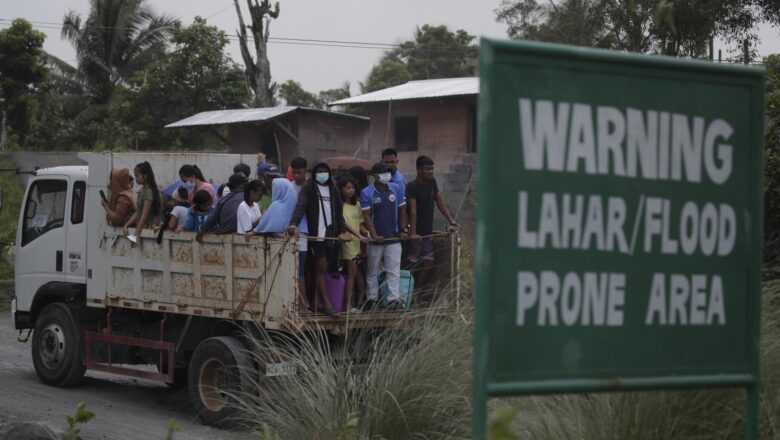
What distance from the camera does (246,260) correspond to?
9.07 metres

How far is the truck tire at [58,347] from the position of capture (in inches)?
437

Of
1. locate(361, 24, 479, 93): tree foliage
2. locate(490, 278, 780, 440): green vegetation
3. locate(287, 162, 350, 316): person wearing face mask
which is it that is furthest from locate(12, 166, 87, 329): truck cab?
locate(361, 24, 479, 93): tree foliage

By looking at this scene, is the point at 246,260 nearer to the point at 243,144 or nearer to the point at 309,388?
the point at 309,388

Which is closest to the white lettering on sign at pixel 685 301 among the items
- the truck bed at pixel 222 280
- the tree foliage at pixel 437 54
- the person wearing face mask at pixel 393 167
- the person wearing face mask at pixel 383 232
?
the truck bed at pixel 222 280

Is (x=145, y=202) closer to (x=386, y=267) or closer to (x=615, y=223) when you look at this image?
(x=386, y=267)

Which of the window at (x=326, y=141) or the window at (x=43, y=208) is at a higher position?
the window at (x=326, y=141)

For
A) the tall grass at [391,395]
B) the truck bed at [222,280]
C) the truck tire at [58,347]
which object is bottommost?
the truck tire at [58,347]

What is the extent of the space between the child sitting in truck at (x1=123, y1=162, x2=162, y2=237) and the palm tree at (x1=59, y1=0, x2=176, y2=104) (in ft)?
85.1

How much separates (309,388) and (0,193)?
230 inches

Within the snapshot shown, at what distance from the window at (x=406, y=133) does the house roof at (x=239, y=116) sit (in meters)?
1.73

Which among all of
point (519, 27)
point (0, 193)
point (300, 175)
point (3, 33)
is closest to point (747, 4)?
point (300, 175)

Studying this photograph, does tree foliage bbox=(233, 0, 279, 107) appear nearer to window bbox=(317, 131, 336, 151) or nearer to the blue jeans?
window bbox=(317, 131, 336, 151)

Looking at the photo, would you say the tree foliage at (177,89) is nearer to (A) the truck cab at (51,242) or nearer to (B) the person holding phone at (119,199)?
(A) the truck cab at (51,242)

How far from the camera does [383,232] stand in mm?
9641
